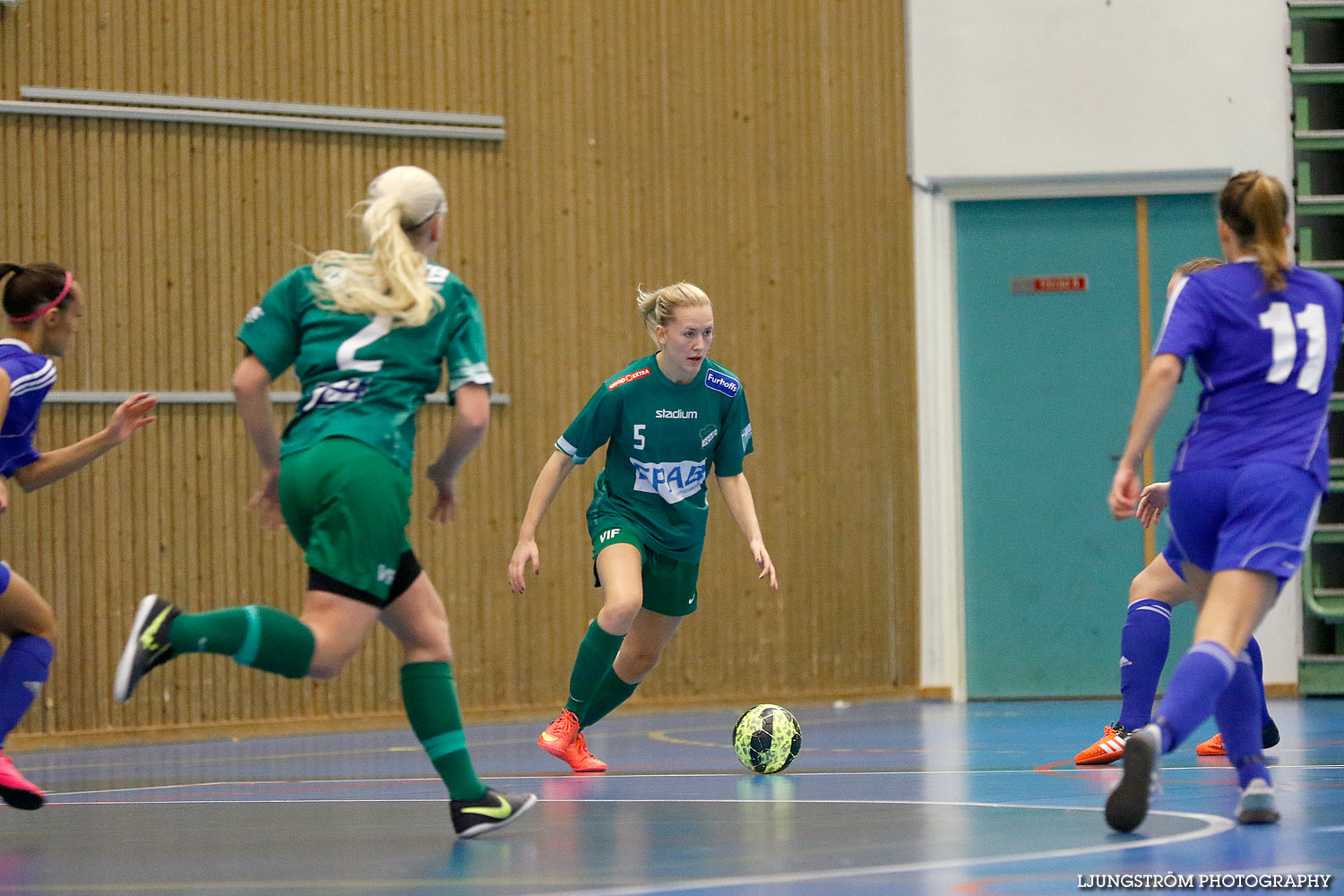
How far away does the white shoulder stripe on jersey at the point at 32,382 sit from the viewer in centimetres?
523

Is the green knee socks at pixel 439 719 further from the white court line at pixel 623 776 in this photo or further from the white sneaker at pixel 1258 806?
the white sneaker at pixel 1258 806

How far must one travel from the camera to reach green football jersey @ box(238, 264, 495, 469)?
4.17 m

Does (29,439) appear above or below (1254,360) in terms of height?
below

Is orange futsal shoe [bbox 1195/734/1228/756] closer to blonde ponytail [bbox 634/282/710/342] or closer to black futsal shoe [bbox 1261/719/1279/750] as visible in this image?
black futsal shoe [bbox 1261/719/1279/750]

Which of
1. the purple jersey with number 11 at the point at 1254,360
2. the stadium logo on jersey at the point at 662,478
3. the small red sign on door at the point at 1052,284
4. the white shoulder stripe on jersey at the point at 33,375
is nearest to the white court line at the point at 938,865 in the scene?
the purple jersey with number 11 at the point at 1254,360

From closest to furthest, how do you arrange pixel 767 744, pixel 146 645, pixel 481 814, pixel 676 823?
pixel 146 645, pixel 481 814, pixel 676 823, pixel 767 744

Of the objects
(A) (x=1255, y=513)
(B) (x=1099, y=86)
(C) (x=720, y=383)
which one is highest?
(B) (x=1099, y=86)

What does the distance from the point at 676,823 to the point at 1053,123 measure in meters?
6.84

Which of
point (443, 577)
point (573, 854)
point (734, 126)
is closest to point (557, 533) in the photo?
point (443, 577)

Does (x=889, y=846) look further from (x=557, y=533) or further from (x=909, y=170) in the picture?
(x=909, y=170)

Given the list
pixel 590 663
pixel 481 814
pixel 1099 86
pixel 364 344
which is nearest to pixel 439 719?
pixel 481 814

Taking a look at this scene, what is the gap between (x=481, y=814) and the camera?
4391mm

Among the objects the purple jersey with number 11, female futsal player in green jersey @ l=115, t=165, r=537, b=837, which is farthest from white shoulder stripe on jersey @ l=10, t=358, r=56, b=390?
the purple jersey with number 11

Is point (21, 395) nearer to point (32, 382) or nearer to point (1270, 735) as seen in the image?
point (32, 382)
